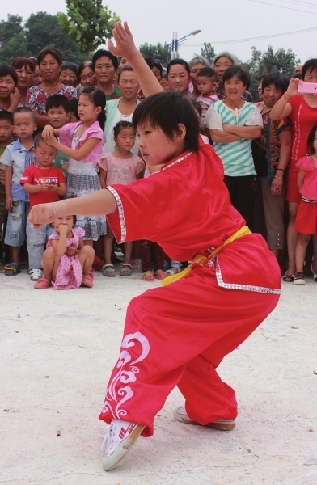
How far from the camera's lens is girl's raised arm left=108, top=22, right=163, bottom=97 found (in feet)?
10.6

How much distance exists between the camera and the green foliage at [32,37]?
55.8m

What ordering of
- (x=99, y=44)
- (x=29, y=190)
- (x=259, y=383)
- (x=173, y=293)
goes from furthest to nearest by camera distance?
1. (x=99, y=44)
2. (x=29, y=190)
3. (x=259, y=383)
4. (x=173, y=293)

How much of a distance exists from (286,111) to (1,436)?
4439 mm

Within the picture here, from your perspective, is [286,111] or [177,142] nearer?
[177,142]

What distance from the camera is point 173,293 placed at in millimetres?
2672

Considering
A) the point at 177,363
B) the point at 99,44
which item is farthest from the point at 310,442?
the point at 99,44

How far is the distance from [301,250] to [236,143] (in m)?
1.15

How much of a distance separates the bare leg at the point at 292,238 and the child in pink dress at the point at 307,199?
0.34 ft

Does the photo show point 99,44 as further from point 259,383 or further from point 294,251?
point 259,383

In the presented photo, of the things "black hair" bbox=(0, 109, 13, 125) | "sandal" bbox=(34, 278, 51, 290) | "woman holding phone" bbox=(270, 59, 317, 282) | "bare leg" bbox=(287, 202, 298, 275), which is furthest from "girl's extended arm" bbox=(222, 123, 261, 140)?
"sandal" bbox=(34, 278, 51, 290)

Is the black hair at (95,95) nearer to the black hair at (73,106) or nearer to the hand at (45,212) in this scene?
the black hair at (73,106)

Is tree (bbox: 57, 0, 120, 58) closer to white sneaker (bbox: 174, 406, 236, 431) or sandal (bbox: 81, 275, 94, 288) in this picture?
sandal (bbox: 81, 275, 94, 288)

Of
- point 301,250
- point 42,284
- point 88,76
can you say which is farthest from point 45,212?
point 88,76

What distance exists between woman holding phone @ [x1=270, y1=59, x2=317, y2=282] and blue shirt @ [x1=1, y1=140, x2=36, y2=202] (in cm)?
228
